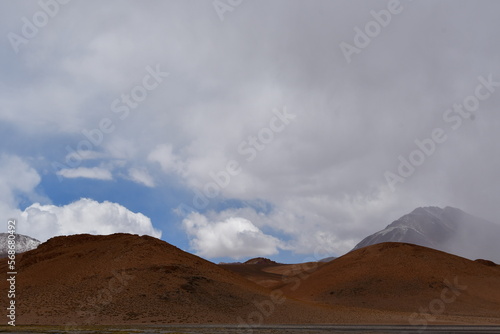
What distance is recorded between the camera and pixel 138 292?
5678 centimetres

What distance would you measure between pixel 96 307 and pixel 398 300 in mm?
48876

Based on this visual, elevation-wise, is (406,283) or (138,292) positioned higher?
(406,283)

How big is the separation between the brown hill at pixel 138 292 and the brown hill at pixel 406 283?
13.7 meters

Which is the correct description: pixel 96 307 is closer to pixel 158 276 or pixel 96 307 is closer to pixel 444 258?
pixel 158 276

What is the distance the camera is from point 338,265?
99938 mm

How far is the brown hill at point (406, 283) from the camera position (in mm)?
73125

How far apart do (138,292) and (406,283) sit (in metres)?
49.1
